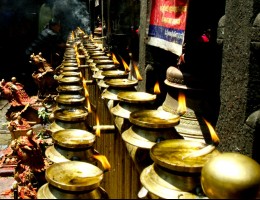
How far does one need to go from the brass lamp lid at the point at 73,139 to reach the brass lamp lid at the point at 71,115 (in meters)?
0.30

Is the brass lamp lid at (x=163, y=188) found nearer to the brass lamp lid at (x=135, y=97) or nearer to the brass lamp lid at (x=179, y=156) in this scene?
the brass lamp lid at (x=179, y=156)

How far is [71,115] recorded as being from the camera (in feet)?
8.70

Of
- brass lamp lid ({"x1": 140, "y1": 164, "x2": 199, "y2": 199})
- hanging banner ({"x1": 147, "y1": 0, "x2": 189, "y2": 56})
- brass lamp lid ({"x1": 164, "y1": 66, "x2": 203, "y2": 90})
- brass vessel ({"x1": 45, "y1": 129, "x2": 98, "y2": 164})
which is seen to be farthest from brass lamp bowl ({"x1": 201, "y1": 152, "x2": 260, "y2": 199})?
hanging banner ({"x1": 147, "y1": 0, "x2": 189, "y2": 56})

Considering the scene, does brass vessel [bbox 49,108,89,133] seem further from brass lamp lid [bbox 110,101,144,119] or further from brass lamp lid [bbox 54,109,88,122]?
brass lamp lid [bbox 110,101,144,119]

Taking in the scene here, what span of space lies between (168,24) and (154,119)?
2393mm

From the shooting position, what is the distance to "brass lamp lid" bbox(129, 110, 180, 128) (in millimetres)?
1995

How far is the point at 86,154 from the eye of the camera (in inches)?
81.4

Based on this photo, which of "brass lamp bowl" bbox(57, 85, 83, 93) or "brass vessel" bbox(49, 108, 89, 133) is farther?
"brass lamp bowl" bbox(57, 85, 83, 93)

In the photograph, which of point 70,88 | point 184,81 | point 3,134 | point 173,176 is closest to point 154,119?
point 173,176

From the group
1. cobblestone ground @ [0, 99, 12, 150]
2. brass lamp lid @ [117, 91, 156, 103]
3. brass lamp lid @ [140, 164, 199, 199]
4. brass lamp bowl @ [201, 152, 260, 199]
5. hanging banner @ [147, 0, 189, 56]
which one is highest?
hanging banner @ [147, 0, 189, 56]

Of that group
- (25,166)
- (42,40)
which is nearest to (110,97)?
(25,166)

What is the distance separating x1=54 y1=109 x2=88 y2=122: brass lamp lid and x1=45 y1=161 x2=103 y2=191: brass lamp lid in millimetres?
803

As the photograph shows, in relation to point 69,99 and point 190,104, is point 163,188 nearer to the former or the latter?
point 69,99

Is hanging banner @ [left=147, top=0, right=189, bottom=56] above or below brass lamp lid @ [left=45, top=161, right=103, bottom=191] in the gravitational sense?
above
